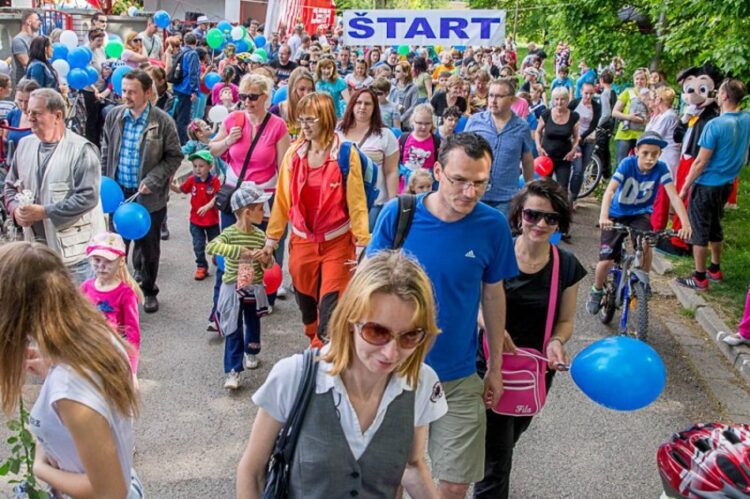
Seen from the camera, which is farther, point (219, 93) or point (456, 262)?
point (219, 93)

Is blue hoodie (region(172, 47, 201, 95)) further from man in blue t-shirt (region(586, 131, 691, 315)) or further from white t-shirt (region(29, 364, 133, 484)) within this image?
white t-shirt (region(29, 364, 133, 484))

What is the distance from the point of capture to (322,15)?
94.0 ft

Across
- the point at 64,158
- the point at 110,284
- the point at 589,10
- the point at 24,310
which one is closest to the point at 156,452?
the point at 110,284

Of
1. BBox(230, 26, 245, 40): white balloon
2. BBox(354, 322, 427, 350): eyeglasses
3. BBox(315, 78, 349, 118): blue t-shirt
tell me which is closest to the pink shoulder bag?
BBox(354, 322, 427, 350): eyeglasses

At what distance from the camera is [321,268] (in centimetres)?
496

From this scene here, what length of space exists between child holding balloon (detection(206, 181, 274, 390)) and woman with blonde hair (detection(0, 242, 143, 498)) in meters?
2.90

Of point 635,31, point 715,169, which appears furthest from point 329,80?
point 635,31

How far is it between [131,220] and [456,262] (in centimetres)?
378

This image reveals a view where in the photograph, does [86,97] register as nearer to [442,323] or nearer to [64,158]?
[64,158]

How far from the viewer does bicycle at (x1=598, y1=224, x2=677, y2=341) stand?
620cm

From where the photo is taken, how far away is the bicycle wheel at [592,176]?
11555 mm

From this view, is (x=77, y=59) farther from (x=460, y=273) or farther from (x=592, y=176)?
(x=460, y=273)

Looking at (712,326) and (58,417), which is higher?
(58,417)

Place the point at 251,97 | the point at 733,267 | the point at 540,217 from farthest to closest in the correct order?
the point at 733,267, the point at 251,97, the point at 540,217
